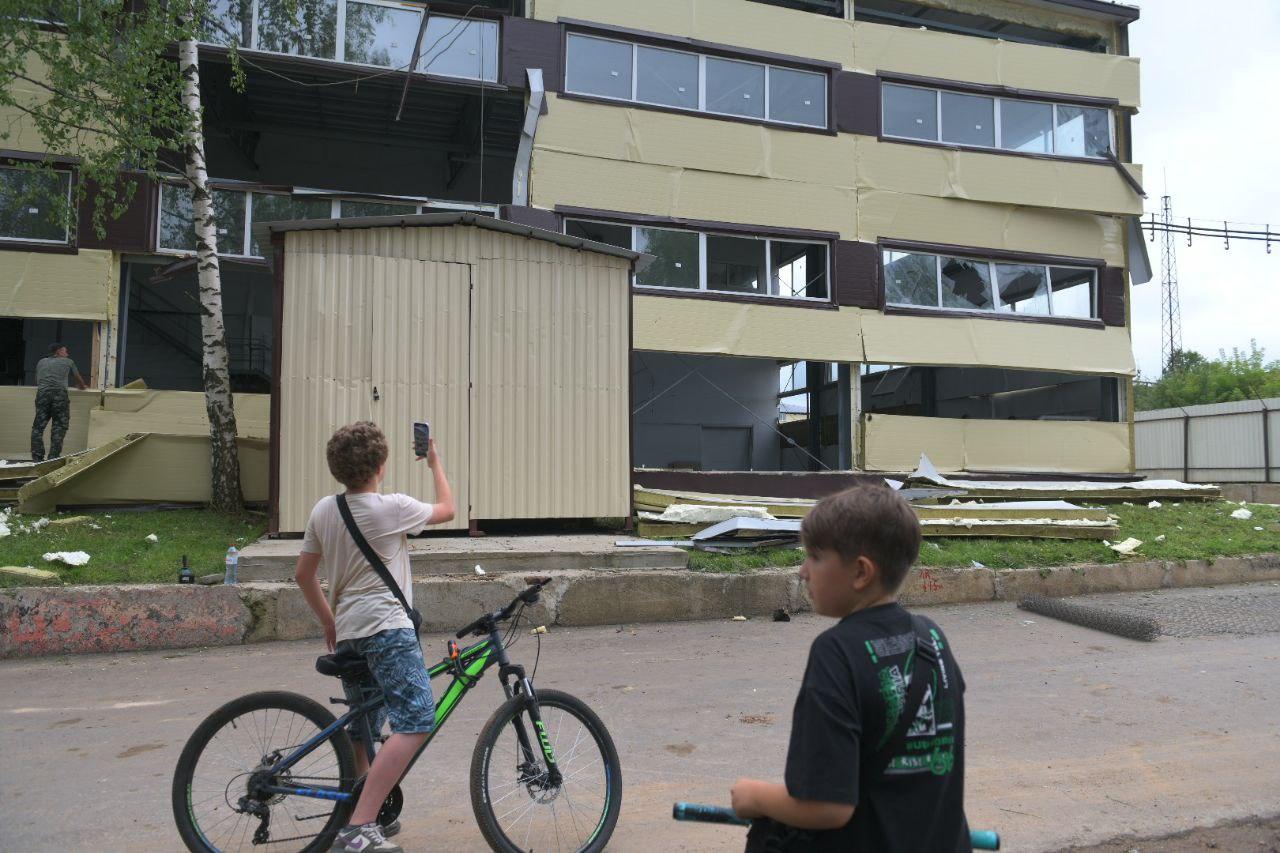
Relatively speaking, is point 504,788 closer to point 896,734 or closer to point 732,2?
point 896,734

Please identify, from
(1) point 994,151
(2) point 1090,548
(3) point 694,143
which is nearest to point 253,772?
(2) point 1090,548

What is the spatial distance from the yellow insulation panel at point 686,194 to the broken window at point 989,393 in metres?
4.15

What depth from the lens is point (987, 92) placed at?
Answer: 677 inches

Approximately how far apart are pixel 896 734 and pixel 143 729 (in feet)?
16.3

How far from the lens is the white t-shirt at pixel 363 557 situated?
3203mm

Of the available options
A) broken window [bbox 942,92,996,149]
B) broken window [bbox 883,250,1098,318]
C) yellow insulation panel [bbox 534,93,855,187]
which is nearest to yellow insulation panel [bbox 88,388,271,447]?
yellow insulation panel [bbox 534,93,855,187]

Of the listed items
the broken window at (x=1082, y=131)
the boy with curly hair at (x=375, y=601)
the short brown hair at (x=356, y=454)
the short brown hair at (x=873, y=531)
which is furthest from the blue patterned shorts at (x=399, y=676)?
the broken window at (x=1082, y=131)

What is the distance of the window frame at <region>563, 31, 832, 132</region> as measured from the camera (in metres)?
14.9

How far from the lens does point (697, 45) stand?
50.9 ft

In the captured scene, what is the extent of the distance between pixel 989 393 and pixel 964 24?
8243mm

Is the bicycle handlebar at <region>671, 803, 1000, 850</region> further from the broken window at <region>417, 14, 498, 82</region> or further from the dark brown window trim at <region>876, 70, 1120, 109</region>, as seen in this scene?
the dark brown window trim at <region>876, 70, 1120, 109</region>

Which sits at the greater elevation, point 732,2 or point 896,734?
point 732,2

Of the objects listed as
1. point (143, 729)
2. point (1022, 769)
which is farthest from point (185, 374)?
point (1022, 769)

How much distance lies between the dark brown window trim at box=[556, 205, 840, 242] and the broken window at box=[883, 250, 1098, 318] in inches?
66.2
